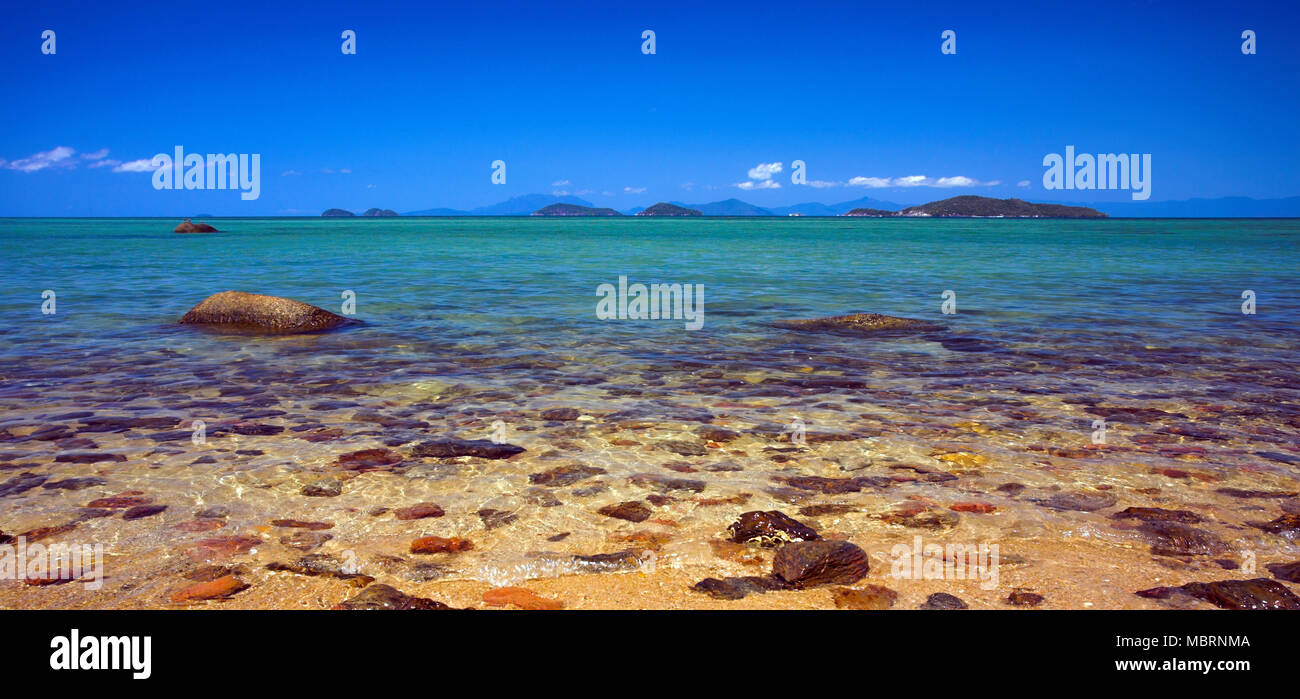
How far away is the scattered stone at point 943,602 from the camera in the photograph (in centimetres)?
401

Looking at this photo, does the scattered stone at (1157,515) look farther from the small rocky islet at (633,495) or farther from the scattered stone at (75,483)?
the scattered stone at (75,483)

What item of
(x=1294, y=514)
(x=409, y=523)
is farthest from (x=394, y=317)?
(x=1294, y=514)

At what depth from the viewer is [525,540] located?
16.1ft

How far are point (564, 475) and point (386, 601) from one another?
7.35ft

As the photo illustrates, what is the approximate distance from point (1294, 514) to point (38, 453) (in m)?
9.95

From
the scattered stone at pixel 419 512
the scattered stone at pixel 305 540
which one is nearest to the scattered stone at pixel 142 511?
the scattered stone at pixel 305 540

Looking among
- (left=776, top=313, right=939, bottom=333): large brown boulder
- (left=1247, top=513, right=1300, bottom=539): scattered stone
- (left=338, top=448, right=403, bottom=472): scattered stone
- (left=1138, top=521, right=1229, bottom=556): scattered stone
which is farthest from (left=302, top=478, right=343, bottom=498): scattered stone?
(left=776, top=313, right=939, bottom=333): large brown boulder

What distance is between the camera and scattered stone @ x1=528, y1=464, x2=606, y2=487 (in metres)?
5.98

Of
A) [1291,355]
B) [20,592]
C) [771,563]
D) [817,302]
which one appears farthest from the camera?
[817,302]

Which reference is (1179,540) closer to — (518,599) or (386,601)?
(518,599)

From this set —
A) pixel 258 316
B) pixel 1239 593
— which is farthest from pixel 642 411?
pixel 258 316

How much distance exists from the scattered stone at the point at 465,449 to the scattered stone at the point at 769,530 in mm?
2509
